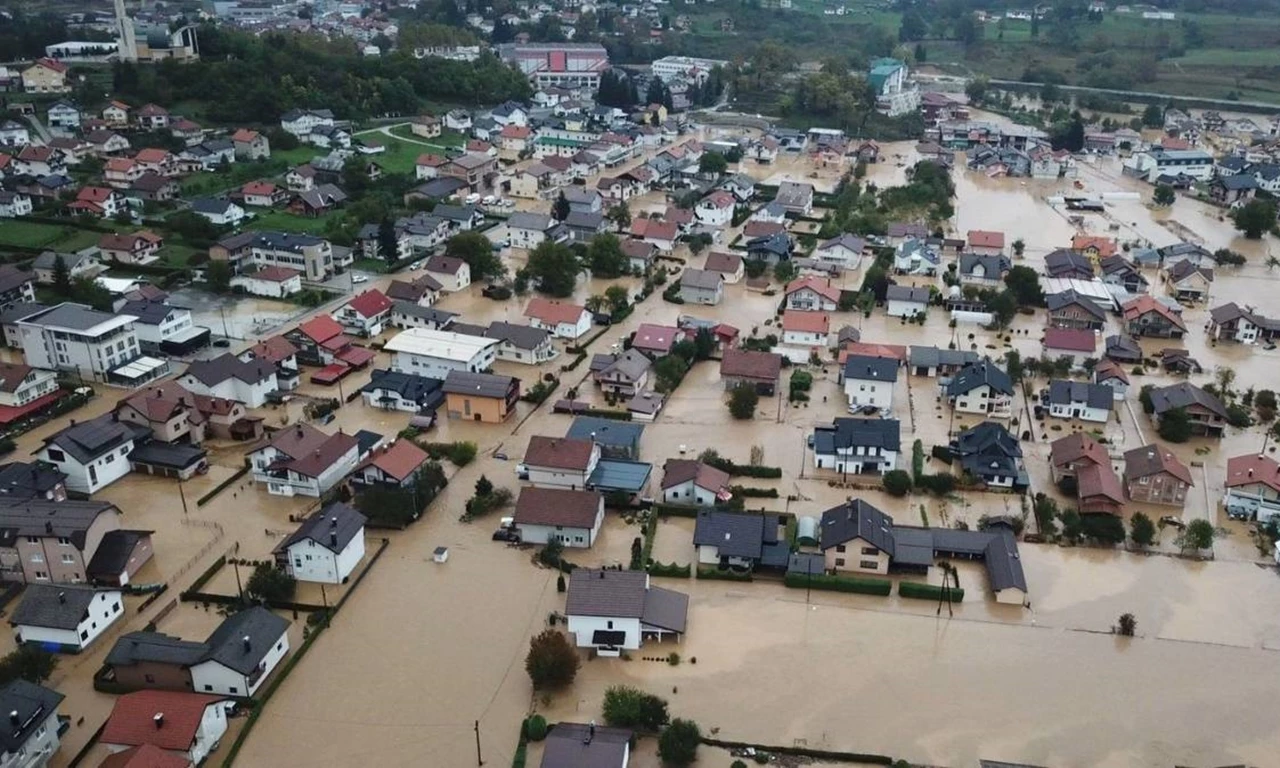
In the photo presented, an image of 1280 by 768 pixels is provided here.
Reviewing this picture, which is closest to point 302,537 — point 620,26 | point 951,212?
point 951,212

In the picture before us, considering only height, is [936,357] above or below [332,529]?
below

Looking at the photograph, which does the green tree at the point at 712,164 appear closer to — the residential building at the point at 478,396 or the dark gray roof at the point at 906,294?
the dark gray roof at the point at 906,294

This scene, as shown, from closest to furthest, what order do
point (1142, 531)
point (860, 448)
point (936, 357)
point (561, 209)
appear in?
point (1142, 531)
point (860, 448)
point (936, 357)
point (561, 209)

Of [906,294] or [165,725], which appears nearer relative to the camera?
[165,725]

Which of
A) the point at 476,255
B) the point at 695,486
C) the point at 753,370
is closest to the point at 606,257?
the point at 476,255

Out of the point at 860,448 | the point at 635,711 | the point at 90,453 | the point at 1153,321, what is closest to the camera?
the point at 635,711

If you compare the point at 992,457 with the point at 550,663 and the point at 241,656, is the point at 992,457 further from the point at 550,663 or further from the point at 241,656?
the point at 241,656

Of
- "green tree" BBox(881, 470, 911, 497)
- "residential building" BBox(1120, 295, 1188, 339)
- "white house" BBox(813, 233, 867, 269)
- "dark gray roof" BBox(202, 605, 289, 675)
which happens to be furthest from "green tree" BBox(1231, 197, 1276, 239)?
"dark gray roof" BBox(202, 605, 289, 675)

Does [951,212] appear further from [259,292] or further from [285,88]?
[285,88]
